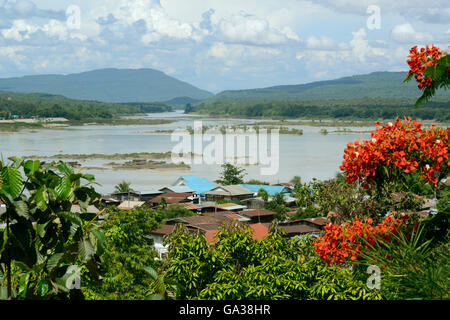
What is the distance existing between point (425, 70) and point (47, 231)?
62.5 inches

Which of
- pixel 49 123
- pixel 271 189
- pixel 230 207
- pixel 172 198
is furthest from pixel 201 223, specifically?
pixel 49 123

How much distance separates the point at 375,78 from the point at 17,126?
3242 inches

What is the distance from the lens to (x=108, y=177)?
21.1 meters

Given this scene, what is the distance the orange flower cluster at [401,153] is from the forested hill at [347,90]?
276 ft

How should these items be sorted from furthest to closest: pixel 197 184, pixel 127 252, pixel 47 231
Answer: pixel 197 184, pixel 127 252, pixel 47 231

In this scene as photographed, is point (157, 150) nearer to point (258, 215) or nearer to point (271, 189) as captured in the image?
point (271, 189)

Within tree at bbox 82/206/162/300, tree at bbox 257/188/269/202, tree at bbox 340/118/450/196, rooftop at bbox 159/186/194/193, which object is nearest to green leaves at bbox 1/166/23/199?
tree at bbox 340/118/450/196

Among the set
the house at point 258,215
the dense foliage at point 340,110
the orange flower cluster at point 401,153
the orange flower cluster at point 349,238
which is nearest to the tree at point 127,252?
the orange flower cluster at point 349,238

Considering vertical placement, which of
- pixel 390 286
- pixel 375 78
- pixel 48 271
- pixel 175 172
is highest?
pixel 375 78

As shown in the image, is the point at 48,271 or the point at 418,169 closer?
the point at 48,271

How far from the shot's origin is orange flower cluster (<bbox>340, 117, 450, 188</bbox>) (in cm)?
198

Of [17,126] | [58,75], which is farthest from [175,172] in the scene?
[58,75]

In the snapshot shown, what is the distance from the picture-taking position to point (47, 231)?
50.7 inches

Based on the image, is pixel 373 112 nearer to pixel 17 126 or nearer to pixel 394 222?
pixel 17 126
